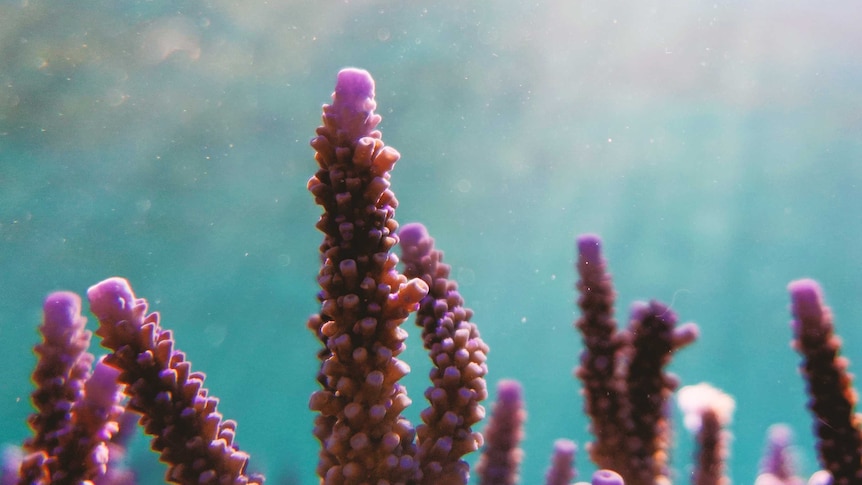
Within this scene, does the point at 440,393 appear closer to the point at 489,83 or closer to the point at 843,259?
the point at 489,83

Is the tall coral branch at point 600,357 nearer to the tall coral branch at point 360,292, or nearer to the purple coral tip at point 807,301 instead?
the purple coral tip at point 807,301

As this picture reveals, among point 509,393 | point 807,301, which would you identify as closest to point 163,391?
point 509,393

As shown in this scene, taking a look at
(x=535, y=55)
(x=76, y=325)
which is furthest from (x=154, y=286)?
(x=76, y=325)

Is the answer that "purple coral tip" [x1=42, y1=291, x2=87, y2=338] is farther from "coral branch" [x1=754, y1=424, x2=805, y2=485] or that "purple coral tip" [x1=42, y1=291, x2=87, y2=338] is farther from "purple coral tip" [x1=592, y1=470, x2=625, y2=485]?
"coral branch" [x1=754, y1=424, x2=805, y2=485]

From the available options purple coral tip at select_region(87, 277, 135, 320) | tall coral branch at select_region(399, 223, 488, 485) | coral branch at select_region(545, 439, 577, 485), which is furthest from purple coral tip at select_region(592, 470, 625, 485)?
coral branch at select_region(545, 439, 577, 485)

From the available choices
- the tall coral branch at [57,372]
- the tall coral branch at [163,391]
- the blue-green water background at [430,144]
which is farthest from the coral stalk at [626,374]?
the blue-green water background at [430,144]

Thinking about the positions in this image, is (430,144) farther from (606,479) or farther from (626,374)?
(606,479)
